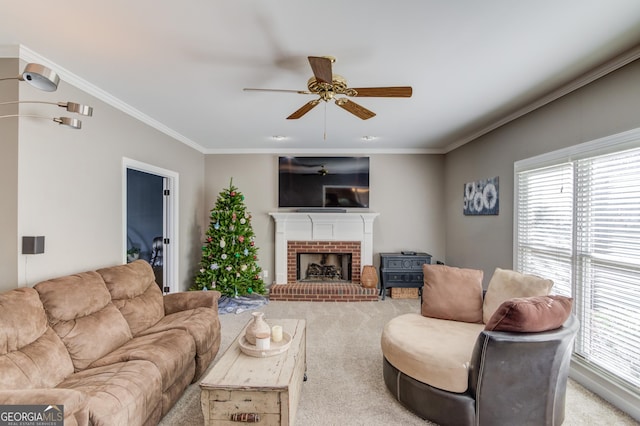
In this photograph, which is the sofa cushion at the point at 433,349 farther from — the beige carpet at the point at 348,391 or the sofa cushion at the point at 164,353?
the sofa cushion at the point at 164,353

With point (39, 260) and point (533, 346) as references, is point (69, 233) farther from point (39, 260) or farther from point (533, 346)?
point (533, 346)

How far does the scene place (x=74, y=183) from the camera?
260cm

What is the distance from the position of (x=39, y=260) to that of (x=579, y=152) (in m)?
4.62

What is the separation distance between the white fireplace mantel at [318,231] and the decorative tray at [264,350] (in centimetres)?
322

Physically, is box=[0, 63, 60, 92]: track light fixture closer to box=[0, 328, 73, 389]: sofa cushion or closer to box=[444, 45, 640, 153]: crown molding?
box=[0, 328, 73, 389]: sofa cushion

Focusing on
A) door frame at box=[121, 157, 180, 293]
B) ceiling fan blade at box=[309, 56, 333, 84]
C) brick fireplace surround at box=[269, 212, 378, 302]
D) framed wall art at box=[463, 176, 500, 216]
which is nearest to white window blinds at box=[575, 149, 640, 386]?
framed wall art at box=[463, 176, 500, 216]

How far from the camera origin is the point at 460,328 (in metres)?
2.41

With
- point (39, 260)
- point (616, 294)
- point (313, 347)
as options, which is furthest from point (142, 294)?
point (616, 294)

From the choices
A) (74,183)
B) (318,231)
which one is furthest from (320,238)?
(74,183)

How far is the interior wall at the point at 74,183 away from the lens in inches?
87.3

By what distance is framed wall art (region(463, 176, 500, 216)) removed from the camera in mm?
3861

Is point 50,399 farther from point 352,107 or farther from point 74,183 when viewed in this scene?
point 352,107

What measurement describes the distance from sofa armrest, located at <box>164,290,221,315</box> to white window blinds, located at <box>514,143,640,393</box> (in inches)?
136

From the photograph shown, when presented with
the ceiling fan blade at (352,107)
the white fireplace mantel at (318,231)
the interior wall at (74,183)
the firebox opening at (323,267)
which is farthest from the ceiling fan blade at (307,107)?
the firebox opening at (323,267)
